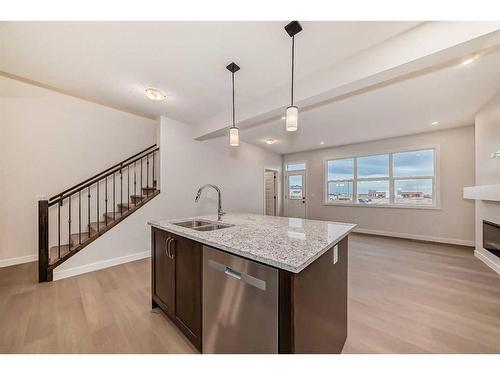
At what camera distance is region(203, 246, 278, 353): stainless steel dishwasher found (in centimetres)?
92

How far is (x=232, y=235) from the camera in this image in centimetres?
134

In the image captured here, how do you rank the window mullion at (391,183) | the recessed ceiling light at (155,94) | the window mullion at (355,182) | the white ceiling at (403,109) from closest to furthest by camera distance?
1. the white ceiling at (403,109)
2. the recessed ceiling light at (155,94)
3. the window mullion at (391,183)
4. the window mullion at (355,182)

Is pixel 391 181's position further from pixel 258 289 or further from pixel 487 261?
pixel 258 289

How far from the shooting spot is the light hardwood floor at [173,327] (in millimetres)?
1441

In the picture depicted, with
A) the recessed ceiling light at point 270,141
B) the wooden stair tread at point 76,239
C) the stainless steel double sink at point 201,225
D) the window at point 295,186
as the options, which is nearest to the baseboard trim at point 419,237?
the window at point 295,186

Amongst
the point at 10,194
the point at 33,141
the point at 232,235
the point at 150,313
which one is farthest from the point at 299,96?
the point at 10,194

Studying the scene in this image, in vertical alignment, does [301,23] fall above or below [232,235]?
above

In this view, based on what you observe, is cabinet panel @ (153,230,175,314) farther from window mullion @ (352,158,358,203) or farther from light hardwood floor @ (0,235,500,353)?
window mullion @ (352,158,358,203)

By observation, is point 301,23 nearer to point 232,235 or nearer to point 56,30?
point 232,235

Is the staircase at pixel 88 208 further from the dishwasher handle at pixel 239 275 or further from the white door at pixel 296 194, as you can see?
the white door at pixel 296 194

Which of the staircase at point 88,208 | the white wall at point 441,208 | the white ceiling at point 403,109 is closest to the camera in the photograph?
the white ceiling at point 403,109

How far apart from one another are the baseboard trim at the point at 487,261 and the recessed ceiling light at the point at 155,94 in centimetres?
536
